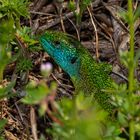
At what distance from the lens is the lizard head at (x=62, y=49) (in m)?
4.21

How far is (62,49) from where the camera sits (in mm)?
4246

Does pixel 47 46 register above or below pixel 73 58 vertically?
above

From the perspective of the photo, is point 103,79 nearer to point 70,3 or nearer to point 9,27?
point 70,3

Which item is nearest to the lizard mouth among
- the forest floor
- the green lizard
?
the green lizard

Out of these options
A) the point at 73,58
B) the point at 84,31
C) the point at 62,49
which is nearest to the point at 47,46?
the point at 62,49

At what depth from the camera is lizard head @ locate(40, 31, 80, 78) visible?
13.8 ft

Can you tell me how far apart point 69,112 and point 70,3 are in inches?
114

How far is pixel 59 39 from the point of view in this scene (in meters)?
4.22

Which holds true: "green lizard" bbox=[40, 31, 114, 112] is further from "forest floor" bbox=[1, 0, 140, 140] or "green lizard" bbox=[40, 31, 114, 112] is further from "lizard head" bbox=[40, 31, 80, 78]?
"forest floor" bbox=[1, 0, 140, 140]

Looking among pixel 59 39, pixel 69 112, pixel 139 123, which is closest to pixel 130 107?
pixel 139 123

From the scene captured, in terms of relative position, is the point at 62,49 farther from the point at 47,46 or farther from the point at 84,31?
the point at 84,31

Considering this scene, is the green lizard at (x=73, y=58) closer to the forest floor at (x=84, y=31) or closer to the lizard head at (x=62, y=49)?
the lizard head at (x=62, y=49)

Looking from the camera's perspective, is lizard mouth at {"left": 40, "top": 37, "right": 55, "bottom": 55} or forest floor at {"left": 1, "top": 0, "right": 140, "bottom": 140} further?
forest floor at {"left": 1, "top": 0, "right": 140, "bottom": 140}

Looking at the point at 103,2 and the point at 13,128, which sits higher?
the point at 103,2
